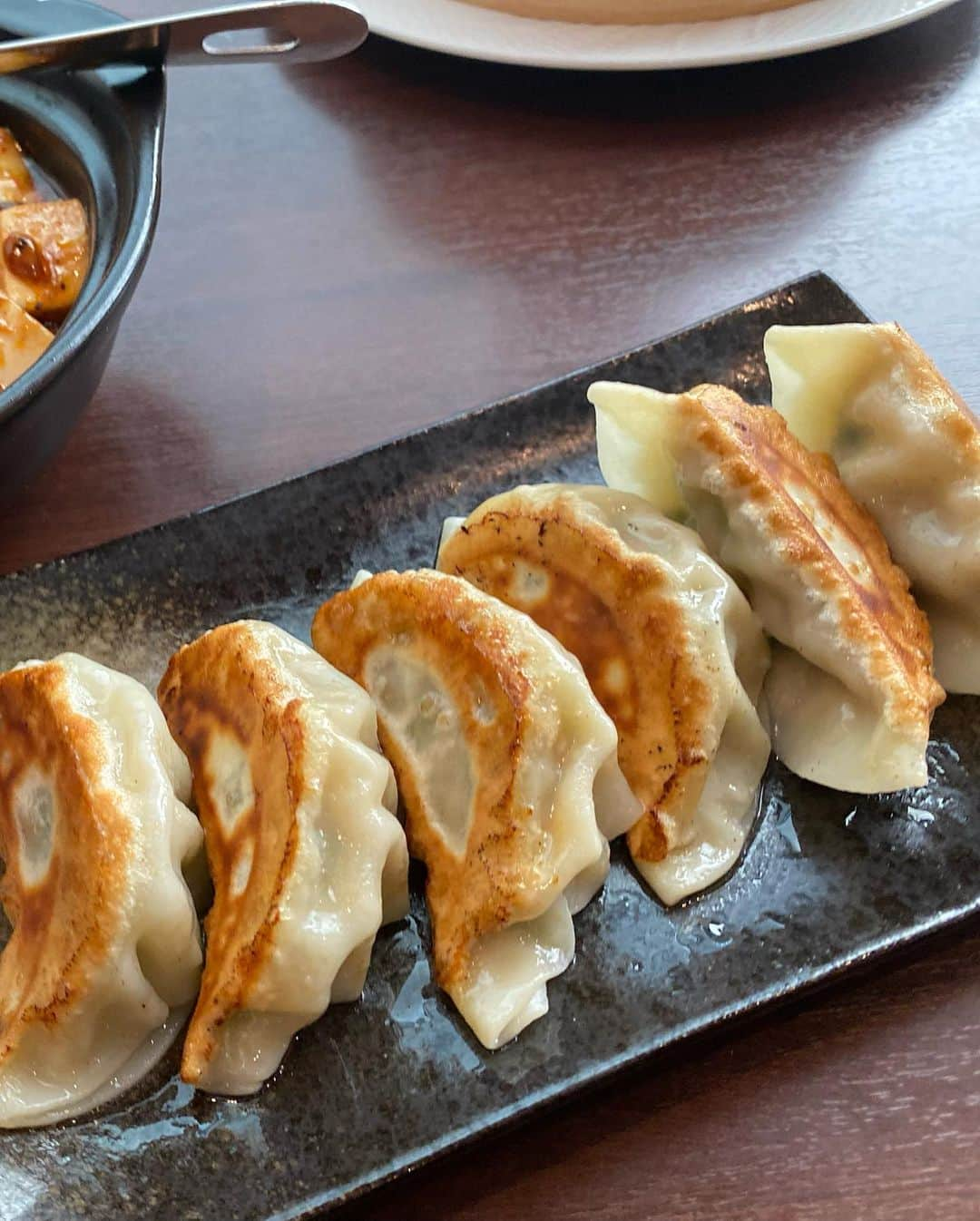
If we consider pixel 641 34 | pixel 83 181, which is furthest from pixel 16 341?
pixel 641 34

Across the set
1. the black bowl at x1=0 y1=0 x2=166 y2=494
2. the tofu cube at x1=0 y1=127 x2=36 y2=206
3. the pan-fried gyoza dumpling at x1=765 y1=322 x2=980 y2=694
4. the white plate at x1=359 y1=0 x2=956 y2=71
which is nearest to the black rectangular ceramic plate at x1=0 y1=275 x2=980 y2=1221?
the pan-fried gyoza dumpling at x1=765 y1=322 x2=980 y2=694

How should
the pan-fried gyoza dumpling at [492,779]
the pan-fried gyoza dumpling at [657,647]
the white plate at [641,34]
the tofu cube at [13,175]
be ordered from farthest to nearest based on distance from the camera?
the white plate at [641,34]
the tofu cube at [13,175]
the pan-fried gyoza dumpling at [657,647]
the pan-fried gyoza dumpling at [492,779]

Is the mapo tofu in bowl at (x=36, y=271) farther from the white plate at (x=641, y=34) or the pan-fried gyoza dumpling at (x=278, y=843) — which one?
the white plate at (x=641, y=34)

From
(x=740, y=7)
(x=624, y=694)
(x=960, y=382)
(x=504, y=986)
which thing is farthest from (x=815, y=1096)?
(x=740, y=7)

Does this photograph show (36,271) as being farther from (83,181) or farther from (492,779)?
(492,779)

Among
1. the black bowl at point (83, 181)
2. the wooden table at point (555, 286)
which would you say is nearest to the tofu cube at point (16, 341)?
the black bowl at point (83, 181)

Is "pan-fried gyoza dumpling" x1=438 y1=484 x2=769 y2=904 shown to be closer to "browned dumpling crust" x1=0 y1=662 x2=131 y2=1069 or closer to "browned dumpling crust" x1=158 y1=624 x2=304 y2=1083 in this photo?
"browned dumpling crust" x1=158 y1=624 x2=304 y2=1083
